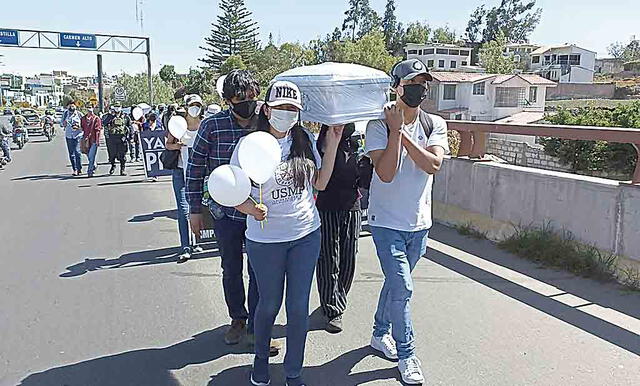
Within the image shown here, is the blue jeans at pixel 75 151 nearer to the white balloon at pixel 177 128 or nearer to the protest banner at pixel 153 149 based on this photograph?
the protest banner at pixel 153 149

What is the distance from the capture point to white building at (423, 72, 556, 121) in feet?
202

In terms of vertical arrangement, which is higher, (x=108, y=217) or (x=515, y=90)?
(x=515, y=90)

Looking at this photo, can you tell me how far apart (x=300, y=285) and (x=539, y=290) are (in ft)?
9.85

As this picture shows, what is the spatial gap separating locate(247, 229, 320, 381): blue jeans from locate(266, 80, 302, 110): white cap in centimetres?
80

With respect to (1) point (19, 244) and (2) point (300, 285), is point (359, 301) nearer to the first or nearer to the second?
(2) point (300, 285)

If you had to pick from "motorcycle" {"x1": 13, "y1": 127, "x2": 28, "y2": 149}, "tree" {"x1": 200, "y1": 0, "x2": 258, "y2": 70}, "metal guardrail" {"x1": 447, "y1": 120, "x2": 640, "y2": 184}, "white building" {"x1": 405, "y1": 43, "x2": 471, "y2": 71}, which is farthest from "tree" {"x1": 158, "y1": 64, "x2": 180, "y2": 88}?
"metal guardrail" {"x1": 447, "y1": 120, "x2": 640, "y2": 184}

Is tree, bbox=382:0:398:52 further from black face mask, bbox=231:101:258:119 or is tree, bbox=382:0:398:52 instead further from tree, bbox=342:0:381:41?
black face mask, bbox=231:101:258:119

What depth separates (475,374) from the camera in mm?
3879

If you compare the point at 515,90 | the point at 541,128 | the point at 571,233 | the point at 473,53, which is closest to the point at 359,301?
the point at 571,233

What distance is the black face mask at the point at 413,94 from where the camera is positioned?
3568 millimetres

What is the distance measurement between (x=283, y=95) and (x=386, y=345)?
1971mm

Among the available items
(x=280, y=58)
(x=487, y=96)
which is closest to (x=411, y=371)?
(x=487, y=96)

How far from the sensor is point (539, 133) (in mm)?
6496

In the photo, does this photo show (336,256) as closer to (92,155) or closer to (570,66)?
(92,155)
